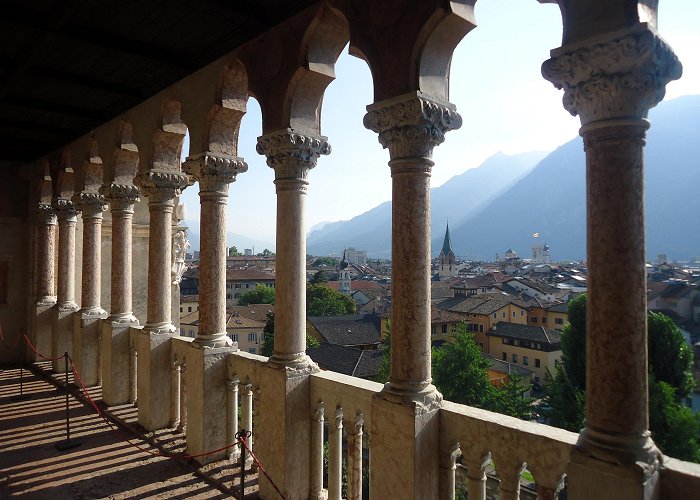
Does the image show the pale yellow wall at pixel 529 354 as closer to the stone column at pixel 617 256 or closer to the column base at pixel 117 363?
the column base at pixel 117 363

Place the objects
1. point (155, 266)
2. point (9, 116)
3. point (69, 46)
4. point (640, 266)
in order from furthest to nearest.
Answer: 1. point (9, 116)
2. point (155, 266)
3. point (69, 46)
4. point (640, 266)

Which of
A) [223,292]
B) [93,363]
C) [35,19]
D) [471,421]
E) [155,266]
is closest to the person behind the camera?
[471,421]

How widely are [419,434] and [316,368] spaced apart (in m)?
1.97

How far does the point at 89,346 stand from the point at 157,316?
3.54 metres

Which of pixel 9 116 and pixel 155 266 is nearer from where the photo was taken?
pixel 155 266

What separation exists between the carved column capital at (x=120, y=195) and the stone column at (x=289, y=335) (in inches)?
181

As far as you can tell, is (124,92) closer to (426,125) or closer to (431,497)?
(426,125)

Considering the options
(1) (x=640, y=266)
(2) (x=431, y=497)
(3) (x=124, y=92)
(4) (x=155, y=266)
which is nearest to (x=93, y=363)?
(4) (x=155, y=266)

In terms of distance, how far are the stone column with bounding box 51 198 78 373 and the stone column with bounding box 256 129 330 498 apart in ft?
25.9

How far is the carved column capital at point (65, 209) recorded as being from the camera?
1153 cm

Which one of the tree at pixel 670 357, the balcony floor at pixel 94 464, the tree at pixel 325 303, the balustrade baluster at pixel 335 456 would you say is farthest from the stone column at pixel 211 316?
the tree at pixel 325 303

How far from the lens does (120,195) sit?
9.37m

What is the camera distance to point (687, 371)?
27.8 m

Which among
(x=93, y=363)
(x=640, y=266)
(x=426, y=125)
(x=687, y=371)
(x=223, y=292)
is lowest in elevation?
(x=687, y=371)
